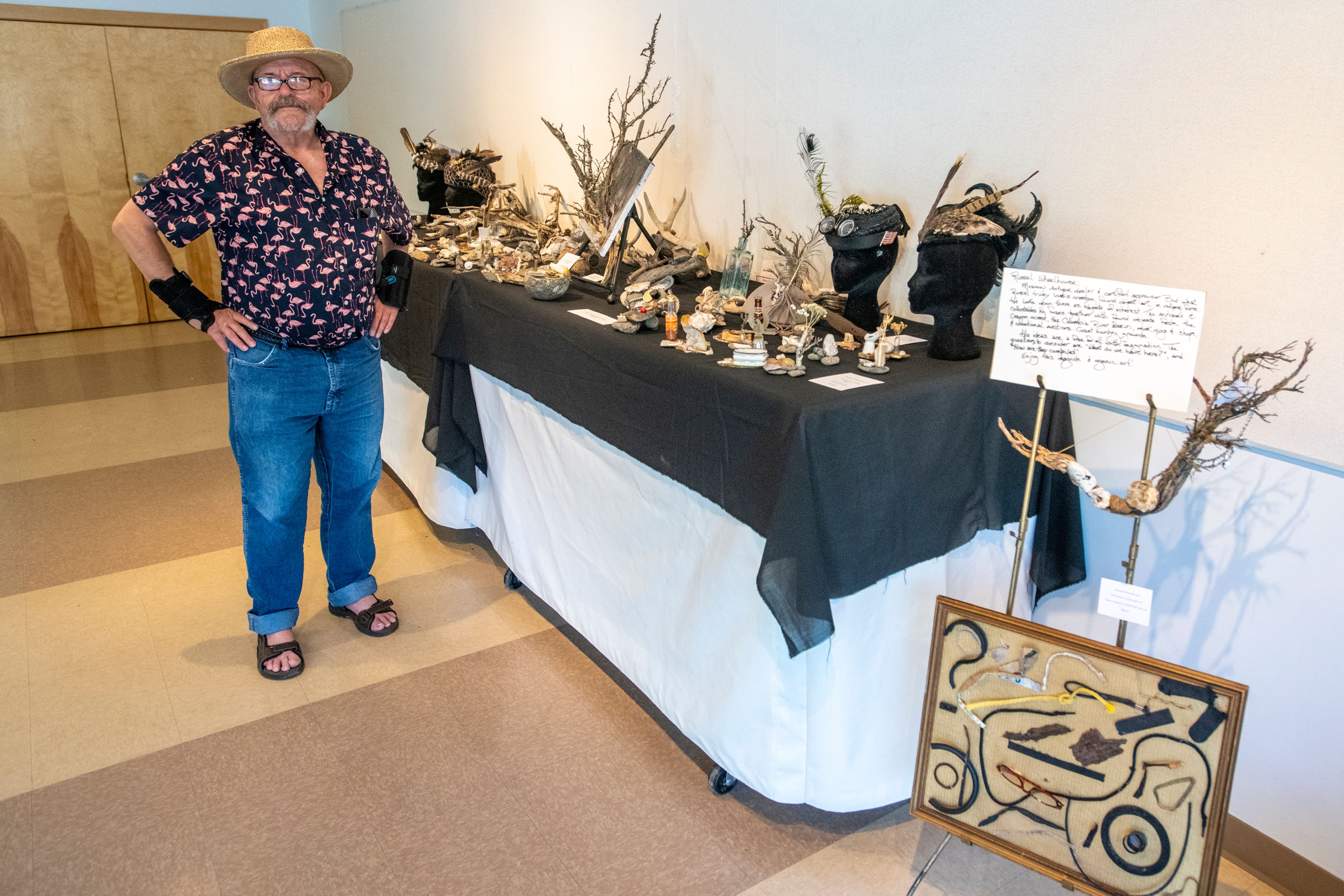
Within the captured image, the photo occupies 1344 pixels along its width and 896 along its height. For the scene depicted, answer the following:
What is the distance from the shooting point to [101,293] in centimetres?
577

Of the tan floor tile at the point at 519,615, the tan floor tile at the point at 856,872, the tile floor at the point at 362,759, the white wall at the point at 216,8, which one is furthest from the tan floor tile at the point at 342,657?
the white wall at the point at 216,8

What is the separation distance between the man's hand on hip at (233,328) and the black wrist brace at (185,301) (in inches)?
0.8

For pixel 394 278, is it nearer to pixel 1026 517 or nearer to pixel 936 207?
pixel 936 207

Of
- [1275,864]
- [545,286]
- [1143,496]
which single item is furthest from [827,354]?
[1275,864]

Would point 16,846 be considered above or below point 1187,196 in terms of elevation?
below

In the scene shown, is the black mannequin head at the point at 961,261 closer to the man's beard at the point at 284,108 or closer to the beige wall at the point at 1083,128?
the beige wall at the point at 1083,128

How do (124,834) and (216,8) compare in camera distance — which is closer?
(124,834)

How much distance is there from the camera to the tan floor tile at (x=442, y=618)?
2359mm

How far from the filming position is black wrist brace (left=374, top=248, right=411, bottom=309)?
223cm

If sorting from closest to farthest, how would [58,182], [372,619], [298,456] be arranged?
[298,456], [372,619], [58,182]

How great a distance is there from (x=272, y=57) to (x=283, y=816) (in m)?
1.53

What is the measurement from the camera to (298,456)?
2117mm

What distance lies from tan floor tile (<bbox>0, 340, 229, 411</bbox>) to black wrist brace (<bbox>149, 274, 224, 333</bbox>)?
2.87 meters

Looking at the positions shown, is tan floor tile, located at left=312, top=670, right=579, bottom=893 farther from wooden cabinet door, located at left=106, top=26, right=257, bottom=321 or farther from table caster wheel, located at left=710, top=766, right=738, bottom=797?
wooden cabinet door, located at left=106, top=26, right=257, bottom=321
